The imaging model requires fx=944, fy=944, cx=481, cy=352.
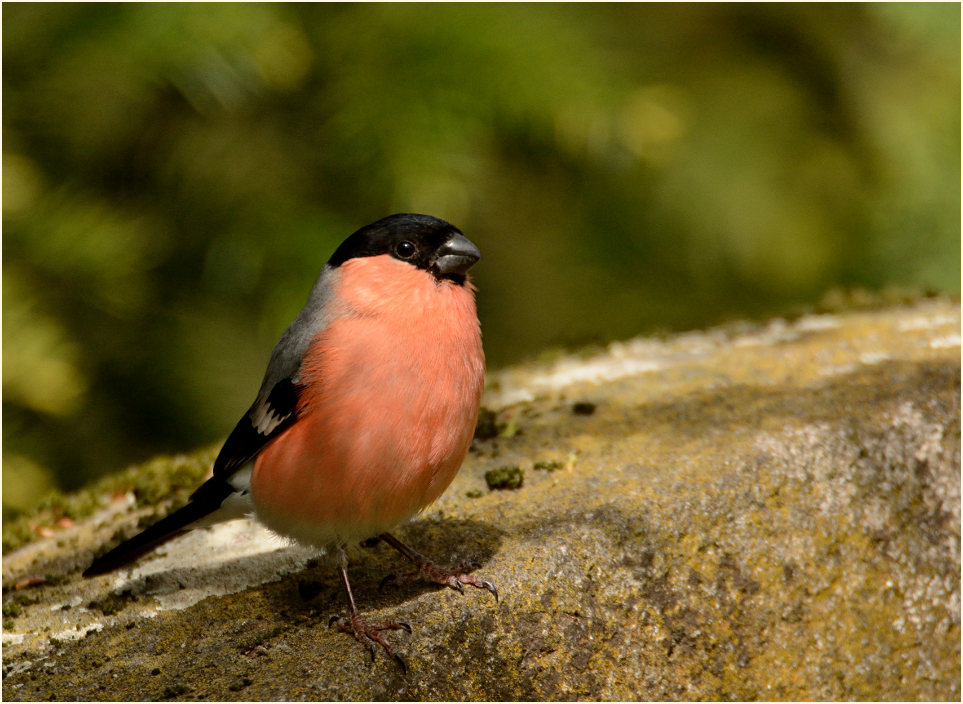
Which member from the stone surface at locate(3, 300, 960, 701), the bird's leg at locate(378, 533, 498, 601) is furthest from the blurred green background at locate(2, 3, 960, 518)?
the bird's leg at locate(378, 533, 498, 601)

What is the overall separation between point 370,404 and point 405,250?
1.56 feet

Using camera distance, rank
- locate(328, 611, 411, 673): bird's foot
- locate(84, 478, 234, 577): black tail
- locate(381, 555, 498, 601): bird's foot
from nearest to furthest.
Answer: locate(328, 611, 411, 673): bird's foot
locate(381, 555, 498, 601): bird's foot
locate(84, 478, 234, 577): black tail

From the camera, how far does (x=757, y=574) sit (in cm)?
286

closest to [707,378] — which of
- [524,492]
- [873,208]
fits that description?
[524,492]

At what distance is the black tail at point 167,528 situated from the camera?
2.88 m

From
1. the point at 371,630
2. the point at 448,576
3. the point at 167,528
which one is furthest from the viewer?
the point at 167,528

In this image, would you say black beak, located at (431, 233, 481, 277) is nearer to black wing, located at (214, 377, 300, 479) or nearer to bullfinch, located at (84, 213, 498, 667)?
bullfinch, located at (84, 213, 498, 667)

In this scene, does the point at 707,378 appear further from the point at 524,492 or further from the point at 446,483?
the point at 446,483

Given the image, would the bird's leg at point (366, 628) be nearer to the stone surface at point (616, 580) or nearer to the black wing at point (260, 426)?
the stone surface at point (616, 580)

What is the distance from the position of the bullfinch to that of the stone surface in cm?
18

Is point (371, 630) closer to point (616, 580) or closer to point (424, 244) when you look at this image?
point (616, 580)

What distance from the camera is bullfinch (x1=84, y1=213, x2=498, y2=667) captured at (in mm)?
2539

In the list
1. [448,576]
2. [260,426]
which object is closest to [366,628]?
[448,576]

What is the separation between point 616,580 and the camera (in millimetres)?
2727
